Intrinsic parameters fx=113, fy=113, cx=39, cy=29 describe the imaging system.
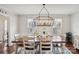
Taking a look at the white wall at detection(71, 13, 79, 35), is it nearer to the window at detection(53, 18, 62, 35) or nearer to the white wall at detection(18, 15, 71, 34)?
the white wall at detection(18, 15, 71, 34)

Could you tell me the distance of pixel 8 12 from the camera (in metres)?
1.80

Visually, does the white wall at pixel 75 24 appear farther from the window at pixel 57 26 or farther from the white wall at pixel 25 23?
Result: the window at pixel 57 26

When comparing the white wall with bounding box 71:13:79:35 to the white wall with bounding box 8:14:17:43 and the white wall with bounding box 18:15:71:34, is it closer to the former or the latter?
the white wall with bounding box 18:15:71:34

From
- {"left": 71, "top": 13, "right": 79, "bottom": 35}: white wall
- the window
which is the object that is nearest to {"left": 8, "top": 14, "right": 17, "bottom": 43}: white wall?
the window

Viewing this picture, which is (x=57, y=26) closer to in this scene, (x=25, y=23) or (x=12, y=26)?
(x=25, y=23)

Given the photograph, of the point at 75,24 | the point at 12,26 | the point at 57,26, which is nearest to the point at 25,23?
the point at 12,26

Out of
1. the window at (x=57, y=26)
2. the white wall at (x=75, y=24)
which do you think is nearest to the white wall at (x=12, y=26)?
the window at (x=57, y=26)

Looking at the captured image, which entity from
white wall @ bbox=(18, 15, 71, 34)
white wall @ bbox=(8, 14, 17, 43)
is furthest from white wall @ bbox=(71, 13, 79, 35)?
white wall @ bbox=(8, 14, 17, 43)

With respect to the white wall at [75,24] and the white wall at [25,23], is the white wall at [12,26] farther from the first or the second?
the white wall at [75,24]

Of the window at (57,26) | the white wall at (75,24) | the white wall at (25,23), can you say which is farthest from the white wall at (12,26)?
the white wall at (75,24)

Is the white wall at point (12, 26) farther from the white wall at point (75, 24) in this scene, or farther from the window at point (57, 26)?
the white wall at point (75, 24)
